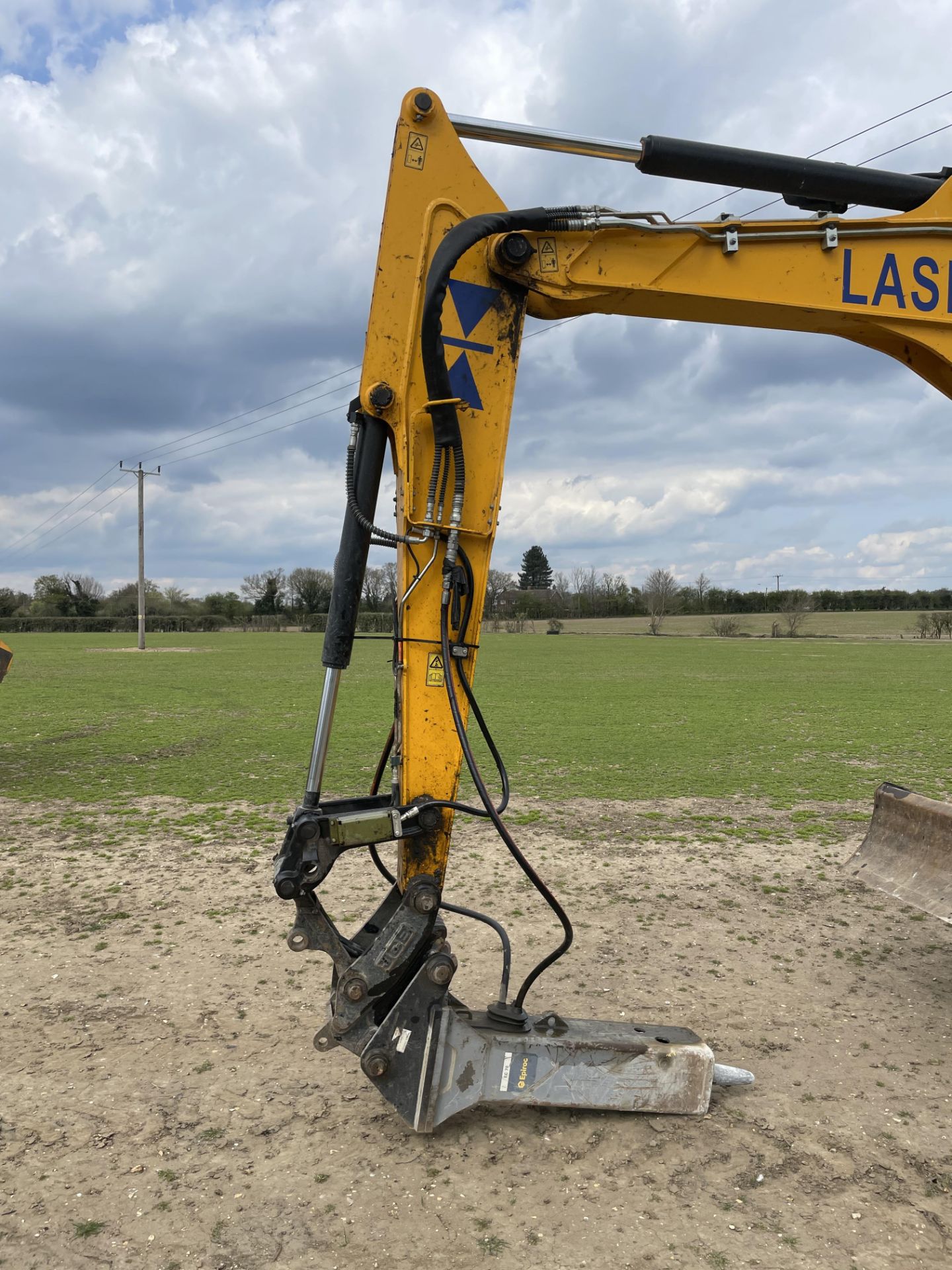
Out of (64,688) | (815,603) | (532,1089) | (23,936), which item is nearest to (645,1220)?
(532,1089)

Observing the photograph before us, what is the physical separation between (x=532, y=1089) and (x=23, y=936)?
341cm

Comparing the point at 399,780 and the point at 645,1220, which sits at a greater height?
the point at 399,780

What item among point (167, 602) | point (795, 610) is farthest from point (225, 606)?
point (795, 610)

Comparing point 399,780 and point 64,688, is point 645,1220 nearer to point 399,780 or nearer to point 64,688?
point 399,780

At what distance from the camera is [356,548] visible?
3410 millimetres

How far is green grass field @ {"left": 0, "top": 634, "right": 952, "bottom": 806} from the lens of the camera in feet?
31.0

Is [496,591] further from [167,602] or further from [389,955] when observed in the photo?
[389,955]

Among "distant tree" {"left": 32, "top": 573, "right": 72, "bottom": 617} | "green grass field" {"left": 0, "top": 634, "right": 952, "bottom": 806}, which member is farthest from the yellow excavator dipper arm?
"distant tree" {"left": 32, "top": 573, "right": 72, "bottom": 617}

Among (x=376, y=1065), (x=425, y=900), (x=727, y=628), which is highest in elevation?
(x=727, y=628)

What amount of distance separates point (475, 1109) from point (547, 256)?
3353 millimetres

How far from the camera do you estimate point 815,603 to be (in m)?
73.4

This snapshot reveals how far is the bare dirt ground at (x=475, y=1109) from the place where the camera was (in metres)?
2.71

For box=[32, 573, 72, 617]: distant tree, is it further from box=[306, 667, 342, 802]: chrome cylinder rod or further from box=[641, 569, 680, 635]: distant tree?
box=[306, 667, 342, 802]: chrome cylinder rod

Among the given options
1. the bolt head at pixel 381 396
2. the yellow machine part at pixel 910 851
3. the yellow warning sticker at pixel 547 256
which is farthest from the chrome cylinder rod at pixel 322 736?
the yellow machine part at pixel 910 851
